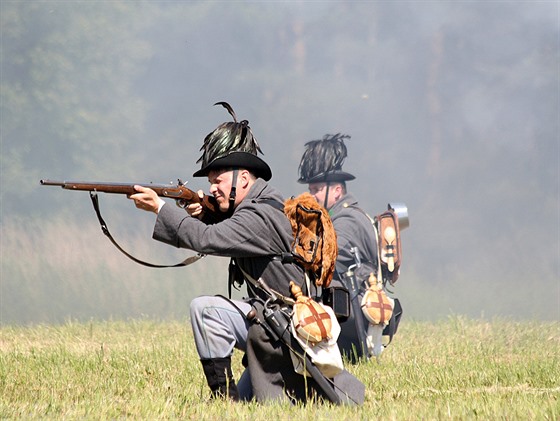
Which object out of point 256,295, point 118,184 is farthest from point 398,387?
point 118,184

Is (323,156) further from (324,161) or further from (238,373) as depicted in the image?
(238,373)

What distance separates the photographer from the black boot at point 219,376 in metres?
6.26

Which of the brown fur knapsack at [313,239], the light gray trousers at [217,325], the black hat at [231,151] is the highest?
the black hat at [231,151]

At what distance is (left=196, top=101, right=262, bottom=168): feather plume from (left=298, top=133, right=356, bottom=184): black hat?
4.52 metres

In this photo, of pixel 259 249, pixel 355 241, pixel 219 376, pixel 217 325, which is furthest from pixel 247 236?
pixel 355 241

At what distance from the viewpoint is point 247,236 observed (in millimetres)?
6195

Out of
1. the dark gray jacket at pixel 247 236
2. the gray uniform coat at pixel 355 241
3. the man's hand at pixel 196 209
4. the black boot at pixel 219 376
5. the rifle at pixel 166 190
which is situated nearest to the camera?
the dark gray jacket at pixel 247 236

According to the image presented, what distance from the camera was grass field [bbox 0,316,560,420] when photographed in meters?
5.83

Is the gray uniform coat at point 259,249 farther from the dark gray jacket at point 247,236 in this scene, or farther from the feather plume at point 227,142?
the feather plume at point 227,142

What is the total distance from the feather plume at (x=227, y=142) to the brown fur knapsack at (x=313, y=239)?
545 mm

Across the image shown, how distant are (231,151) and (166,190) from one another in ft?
1.61

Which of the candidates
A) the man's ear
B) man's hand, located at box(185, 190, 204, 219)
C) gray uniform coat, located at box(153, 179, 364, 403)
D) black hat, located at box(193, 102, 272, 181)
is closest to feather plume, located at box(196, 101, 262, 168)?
black hat, located at box(193, 102, 272, 181)

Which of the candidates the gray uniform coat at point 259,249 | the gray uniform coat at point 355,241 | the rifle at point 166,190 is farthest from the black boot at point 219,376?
the gray uniform coat at point 355,241

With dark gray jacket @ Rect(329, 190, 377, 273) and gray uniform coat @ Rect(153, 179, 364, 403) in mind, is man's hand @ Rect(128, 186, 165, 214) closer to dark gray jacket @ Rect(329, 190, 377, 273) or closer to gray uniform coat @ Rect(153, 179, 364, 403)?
gray uniform coat @ Rect(153, 179, 364, 403)
